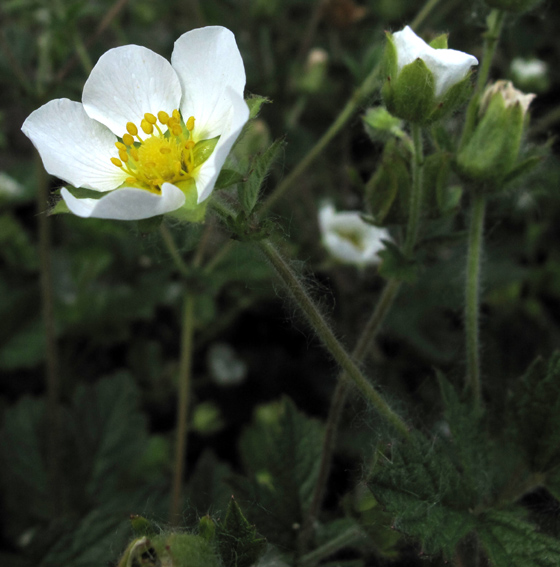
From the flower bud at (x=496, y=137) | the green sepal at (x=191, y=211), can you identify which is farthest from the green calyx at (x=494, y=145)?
the green sepal at (x=191, y=211)

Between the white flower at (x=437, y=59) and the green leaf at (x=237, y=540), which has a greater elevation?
the white flower at (x=437, y=59)

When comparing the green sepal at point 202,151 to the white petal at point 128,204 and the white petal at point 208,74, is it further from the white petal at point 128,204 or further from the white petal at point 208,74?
the white petal at point 128,204

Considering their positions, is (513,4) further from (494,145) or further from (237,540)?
(237,540)

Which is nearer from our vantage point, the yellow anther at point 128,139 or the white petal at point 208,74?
the white petal at point 208,74

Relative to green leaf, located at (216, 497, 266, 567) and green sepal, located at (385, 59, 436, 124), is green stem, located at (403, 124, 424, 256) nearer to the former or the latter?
green sepal, located at (385, 59, 436, 124)

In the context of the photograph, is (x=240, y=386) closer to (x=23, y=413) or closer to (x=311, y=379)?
(x=311, y=379)

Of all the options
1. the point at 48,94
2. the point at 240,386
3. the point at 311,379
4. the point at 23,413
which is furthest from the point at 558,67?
the point at 23,413

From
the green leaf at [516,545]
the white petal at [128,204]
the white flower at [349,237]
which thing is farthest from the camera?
the white flower at [349,237]

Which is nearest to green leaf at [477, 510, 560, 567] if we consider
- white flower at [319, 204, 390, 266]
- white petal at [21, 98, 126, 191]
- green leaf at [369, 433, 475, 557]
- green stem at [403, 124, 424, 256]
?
green leaf at [369, 433, 475, 557]
